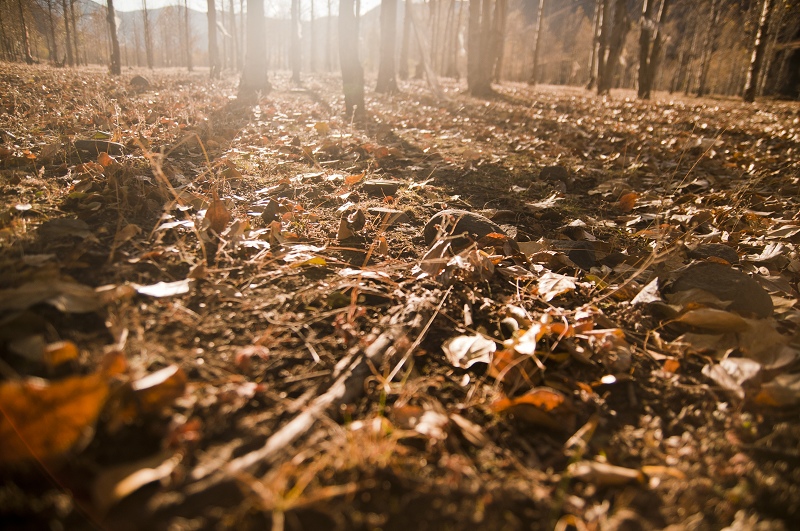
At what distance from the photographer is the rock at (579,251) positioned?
227cm

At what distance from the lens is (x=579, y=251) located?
2365 millimetres

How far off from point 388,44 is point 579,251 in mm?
11456

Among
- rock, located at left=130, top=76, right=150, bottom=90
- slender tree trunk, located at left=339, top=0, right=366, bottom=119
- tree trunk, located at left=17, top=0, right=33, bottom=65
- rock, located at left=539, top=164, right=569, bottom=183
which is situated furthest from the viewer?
rock, located at left=130, top=76, right=150, bottom=90

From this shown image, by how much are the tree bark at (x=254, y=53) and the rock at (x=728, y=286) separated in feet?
32.2

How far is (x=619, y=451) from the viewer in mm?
1118

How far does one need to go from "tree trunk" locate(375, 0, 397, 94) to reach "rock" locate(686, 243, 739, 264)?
447 inches

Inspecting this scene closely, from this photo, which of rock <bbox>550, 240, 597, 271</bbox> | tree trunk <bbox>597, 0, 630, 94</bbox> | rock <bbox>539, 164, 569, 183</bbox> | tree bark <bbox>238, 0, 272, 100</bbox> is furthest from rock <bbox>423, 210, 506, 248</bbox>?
tree trunk <bbox>597, 0, 630, 94</bbox>

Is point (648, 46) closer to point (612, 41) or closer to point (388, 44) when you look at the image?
point (612, 41)

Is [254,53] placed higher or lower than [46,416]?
higher

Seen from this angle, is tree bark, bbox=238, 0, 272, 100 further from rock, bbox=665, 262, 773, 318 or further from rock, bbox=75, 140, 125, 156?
rock, bbox=665, 262, 773, 318

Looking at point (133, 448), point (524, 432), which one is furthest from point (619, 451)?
point (133, 448)

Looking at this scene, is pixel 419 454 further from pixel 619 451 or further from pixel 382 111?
pixel 382 111

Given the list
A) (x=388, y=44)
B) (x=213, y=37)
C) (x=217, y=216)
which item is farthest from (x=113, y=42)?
(x=217, y=216)

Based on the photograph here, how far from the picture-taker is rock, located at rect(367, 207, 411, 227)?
2510 mm
